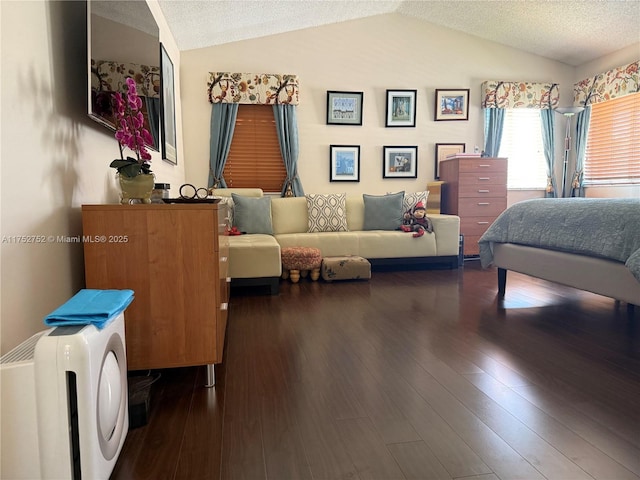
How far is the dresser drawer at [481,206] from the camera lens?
5098 mm

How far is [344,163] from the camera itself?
17.6 ft

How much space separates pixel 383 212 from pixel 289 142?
1.42m

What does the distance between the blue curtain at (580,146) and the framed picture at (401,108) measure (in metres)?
2.26

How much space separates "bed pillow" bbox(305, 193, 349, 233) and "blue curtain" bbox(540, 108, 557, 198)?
3.06 meters

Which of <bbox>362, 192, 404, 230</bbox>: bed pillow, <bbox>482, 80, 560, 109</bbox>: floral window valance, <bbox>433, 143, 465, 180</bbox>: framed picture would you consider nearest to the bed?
<bbox>362, 192, 404, 230</bbox>: bed pillow

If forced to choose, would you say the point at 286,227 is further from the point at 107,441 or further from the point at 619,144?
the point at 619,144

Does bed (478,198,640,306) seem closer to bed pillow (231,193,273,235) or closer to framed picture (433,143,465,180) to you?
bed pillow (231,193,273,235)

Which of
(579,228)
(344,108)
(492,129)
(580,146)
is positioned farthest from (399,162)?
(579,228)

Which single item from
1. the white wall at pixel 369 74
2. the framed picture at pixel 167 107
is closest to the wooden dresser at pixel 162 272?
the framed picture at pixel 167 107

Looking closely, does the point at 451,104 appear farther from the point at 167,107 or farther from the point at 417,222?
the point at 167,107

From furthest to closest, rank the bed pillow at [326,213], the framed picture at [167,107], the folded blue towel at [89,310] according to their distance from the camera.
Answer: the bed pillow at [326,213], the framed picture at [167,107], the folded blue towel at [89,310]

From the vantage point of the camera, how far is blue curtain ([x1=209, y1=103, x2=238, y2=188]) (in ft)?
16.3

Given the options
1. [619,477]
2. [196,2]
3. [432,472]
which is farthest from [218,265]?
[196,2]

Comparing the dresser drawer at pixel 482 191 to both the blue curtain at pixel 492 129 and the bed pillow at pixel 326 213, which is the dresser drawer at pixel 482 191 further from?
the bed pillow at pixel 326 213
